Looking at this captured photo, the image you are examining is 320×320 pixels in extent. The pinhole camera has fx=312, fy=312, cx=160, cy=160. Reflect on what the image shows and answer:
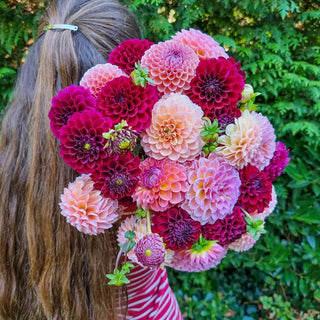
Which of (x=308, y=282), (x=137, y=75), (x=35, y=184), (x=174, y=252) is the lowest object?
(x=308, y=282)

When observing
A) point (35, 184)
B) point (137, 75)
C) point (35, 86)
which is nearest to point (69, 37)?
point (35, 86)

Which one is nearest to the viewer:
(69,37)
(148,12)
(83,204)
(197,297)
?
(83,204)

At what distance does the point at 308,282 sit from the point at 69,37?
6.01 ft

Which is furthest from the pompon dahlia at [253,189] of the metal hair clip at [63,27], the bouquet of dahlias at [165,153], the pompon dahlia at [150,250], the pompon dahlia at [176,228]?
the metal hair clip at [63,27]

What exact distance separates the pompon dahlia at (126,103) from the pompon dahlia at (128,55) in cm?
9

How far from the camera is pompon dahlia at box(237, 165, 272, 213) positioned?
0.73 metres

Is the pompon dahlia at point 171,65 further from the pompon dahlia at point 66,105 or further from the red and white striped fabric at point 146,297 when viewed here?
the red and white striped fabric at point 146,297

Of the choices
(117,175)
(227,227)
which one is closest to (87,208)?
(117,175)

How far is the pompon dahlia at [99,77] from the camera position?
2.43 ft

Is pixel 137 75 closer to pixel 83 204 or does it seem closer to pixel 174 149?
pixel 174 149

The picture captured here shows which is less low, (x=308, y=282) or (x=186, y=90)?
(x=186, y=90)

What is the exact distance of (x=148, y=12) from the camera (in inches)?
58.1

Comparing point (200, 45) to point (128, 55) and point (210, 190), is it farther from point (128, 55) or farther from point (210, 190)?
point (210, 190)

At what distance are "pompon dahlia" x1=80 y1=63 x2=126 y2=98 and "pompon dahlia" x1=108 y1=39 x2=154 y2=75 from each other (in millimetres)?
35
